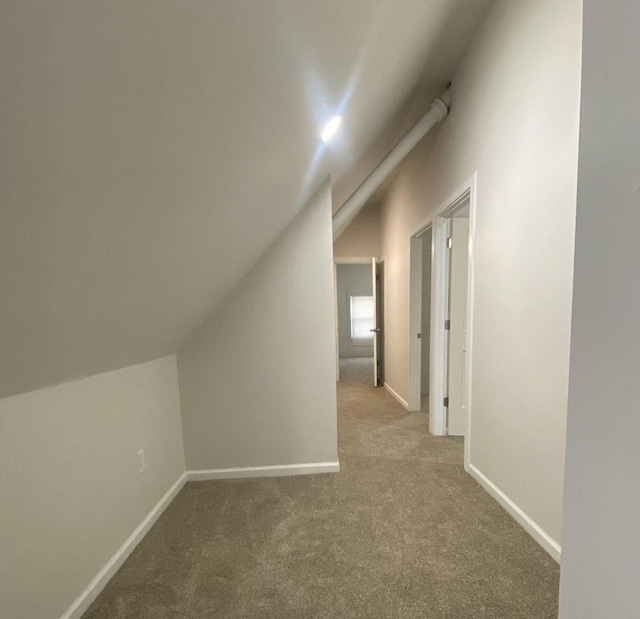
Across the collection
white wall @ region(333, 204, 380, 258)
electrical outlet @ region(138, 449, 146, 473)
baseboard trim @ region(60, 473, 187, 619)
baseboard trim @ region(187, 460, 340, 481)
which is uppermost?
white wall @ region(333, 204, 380, 258)

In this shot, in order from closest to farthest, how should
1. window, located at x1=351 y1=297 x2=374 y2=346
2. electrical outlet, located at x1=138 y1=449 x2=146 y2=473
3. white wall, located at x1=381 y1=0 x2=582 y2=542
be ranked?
white wall, located at x1=381 y1=0 x2=582 y2=542 < electrical outlet, located at x1=138 y1=449 x2=146 y2=473 < window, located at x1=351 y1=297 x2=374 y2=346

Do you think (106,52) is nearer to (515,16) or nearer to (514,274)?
(514,274)

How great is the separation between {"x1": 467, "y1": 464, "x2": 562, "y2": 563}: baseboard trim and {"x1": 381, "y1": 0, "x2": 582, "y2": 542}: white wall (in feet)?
0.10

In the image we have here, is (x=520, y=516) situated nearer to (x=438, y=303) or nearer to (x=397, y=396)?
(x=438, y=303)

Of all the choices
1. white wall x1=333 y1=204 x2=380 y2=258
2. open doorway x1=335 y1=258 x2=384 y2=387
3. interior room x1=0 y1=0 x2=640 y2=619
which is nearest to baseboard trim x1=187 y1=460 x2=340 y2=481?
interior room x1=0 y1=0 x2=640 y2=619

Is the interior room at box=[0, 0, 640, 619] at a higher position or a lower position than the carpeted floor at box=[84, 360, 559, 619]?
higher

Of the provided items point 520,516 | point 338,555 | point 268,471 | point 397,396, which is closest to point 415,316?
point 397,396

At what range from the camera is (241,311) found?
1.94m

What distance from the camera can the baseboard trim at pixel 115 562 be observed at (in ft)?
3.64

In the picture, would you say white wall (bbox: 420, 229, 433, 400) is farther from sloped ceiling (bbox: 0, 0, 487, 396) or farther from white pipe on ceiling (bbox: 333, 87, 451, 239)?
sloped ceiling (bbox: 0, 0, 487, 396)

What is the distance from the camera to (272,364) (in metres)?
1.97

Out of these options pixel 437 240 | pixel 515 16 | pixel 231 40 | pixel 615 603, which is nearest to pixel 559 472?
pixel 615 603

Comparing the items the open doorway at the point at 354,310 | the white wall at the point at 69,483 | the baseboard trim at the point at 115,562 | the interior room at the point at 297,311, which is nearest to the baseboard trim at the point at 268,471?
the interior room at the point at 297,311

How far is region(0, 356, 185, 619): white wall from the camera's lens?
92cm
